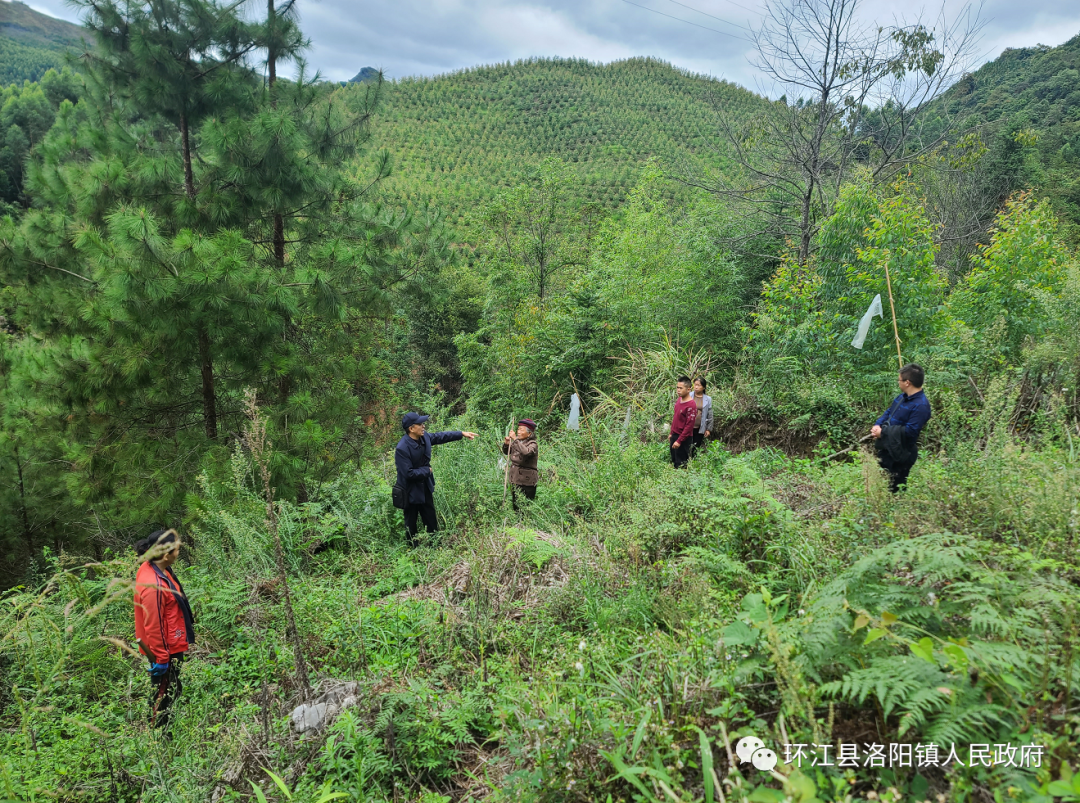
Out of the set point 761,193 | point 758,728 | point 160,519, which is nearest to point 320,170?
point 160,519

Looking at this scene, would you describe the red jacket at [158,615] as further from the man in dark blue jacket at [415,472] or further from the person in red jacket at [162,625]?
the man in dark blue jacket at [415,472]

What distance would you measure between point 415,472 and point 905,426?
4.57m

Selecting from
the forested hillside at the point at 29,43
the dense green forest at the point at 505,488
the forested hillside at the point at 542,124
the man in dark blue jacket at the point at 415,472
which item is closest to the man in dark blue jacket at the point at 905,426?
the dense green forest at the point at 505,488

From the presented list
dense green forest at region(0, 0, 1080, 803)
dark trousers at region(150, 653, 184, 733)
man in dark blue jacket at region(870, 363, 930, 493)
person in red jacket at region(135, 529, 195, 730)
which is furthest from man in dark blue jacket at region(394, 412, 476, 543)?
man in dark blue jacket at region(870, 363, 930, 493)

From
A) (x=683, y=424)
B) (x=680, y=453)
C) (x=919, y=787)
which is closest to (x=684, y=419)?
(x=683, y=424)

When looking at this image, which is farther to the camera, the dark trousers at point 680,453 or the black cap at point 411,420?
the dark trousers at point 680,453

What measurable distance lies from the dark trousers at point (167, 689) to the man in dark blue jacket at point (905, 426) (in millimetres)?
Answer: 5556

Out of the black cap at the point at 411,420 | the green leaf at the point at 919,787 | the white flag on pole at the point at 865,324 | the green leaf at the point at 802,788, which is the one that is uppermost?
the white flag on pole at the point at 865,324

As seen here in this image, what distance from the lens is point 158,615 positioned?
3.57m

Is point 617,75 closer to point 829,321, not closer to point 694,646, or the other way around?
point 829,321

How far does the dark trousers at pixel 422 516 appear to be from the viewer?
5.91m

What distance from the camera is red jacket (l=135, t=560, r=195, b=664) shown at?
3.54 m
